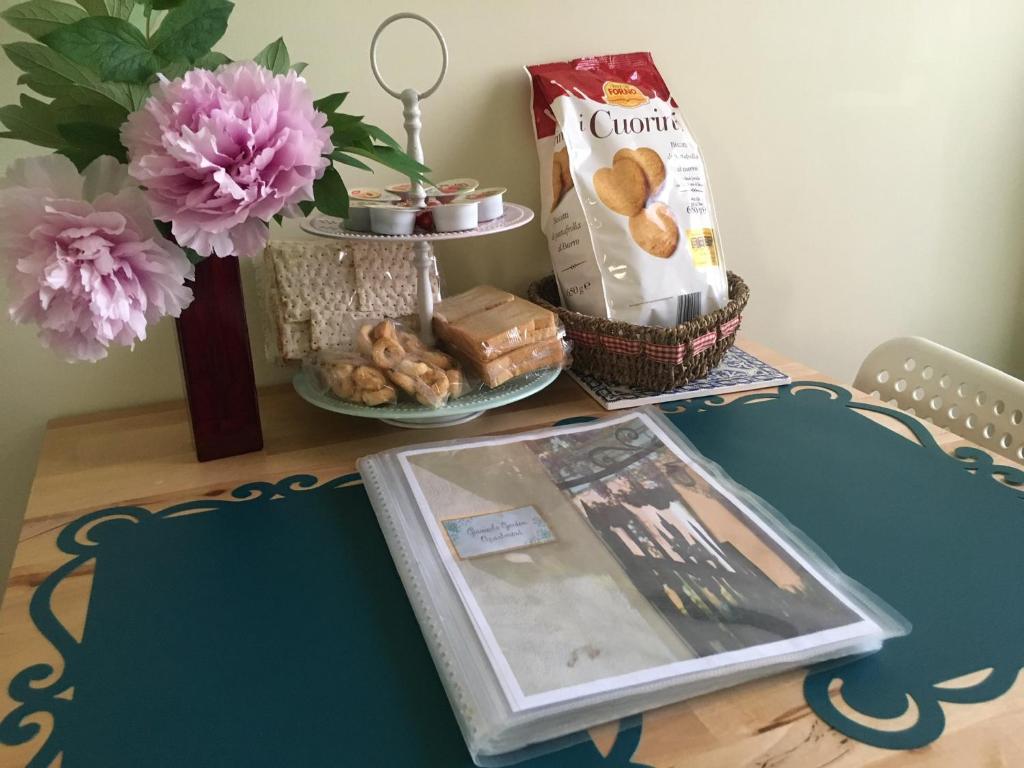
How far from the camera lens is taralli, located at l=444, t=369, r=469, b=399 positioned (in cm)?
87

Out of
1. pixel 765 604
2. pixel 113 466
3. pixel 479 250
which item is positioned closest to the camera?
pixel 765 604

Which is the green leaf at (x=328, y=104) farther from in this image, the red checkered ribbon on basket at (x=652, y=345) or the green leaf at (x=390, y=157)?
the red checkered ribbon on basket at (x=652, y=345)

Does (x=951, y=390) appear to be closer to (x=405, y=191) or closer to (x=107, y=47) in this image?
(x=405, y=191)

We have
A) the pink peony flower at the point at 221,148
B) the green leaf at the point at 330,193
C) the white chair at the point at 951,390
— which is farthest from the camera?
the white chair at the point at 951,390

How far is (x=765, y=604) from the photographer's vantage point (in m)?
0.61

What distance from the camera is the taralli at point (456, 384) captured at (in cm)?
87

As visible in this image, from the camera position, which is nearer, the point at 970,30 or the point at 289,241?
the point at 289,241

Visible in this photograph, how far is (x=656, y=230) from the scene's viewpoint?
1.01 meters

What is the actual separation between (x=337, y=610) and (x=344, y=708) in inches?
4.0

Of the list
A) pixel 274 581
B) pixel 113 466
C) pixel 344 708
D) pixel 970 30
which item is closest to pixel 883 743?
pixel 344 708

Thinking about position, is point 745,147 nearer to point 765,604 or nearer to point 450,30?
point 450,30

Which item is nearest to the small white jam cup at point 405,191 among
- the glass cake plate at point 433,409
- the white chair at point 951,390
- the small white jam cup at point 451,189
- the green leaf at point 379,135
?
the small white jam cup at point 451,189

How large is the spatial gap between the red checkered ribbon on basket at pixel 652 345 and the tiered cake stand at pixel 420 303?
0.06 metres

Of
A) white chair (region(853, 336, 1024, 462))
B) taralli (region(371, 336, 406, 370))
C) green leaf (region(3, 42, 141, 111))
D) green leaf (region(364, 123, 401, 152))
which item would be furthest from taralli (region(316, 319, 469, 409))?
white chair (region(853, 336, 1024, 462))
